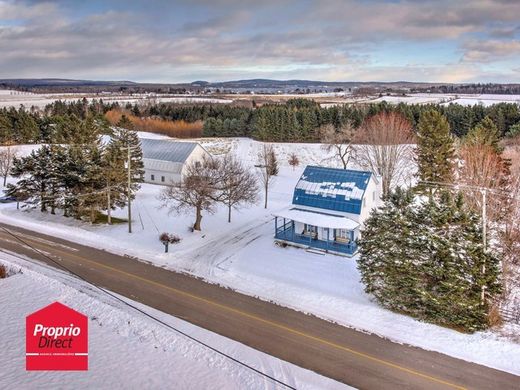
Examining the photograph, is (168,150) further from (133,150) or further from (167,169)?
Answer: (133,150)

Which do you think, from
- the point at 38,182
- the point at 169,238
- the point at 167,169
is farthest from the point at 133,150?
the point at 169,238

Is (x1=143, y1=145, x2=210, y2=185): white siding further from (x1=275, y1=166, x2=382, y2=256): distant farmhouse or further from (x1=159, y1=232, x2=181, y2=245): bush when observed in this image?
(x1=275, y1=166, x2=382, y2=256): distant farmhouse

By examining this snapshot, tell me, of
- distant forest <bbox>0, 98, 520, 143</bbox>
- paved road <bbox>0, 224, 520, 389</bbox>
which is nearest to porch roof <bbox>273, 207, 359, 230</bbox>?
paved road <bbox>0, 224, 520, 389</bbox>

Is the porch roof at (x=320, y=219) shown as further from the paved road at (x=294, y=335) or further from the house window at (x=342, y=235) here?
the paved road at (x=294, y=335)

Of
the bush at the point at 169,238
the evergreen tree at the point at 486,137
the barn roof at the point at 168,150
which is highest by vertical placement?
the evergreen tree at the point at 486,137

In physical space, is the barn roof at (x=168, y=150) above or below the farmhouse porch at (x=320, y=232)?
above

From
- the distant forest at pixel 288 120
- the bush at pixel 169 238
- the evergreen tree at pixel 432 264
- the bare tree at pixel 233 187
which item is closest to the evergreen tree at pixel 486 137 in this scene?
the evergreen tree at pixel 432 264

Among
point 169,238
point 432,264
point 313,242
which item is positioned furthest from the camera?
point 169,238
